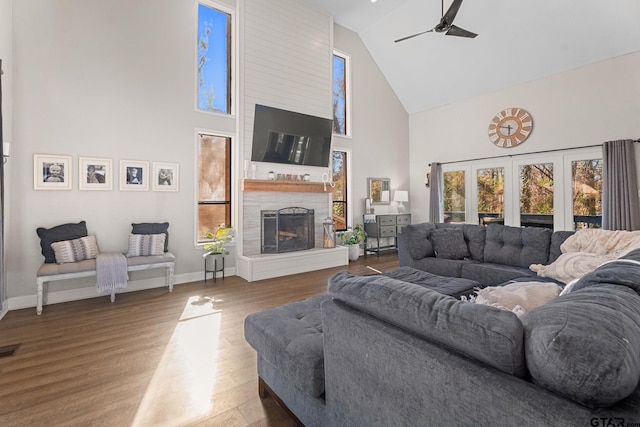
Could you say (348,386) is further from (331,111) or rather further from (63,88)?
(331,111)

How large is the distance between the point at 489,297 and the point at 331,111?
5.42 meters

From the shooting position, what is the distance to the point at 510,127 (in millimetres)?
6258

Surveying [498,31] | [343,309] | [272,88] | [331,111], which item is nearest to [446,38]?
[498,31]

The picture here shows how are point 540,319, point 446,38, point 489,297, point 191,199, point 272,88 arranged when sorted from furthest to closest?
point 446,38 < point 272,88 < point 191,199 < point 489,297 < point 540,319

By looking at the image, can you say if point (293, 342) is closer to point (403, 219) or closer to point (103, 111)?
point (103, 111)

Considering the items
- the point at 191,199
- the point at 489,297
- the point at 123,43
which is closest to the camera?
the point at 489,297

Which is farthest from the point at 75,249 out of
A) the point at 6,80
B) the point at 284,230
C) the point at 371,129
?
the point at 371,129

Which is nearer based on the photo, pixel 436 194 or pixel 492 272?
pixel 492 272

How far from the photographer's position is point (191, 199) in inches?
192

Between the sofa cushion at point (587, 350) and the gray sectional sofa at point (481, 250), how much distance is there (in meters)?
2.78

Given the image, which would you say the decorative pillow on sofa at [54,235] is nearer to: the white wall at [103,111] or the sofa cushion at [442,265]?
the white wall at [103,111]

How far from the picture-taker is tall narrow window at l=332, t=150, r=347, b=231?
6.88 m

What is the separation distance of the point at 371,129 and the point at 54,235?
6073 mm

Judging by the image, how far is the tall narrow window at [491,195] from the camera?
21.4 feet
